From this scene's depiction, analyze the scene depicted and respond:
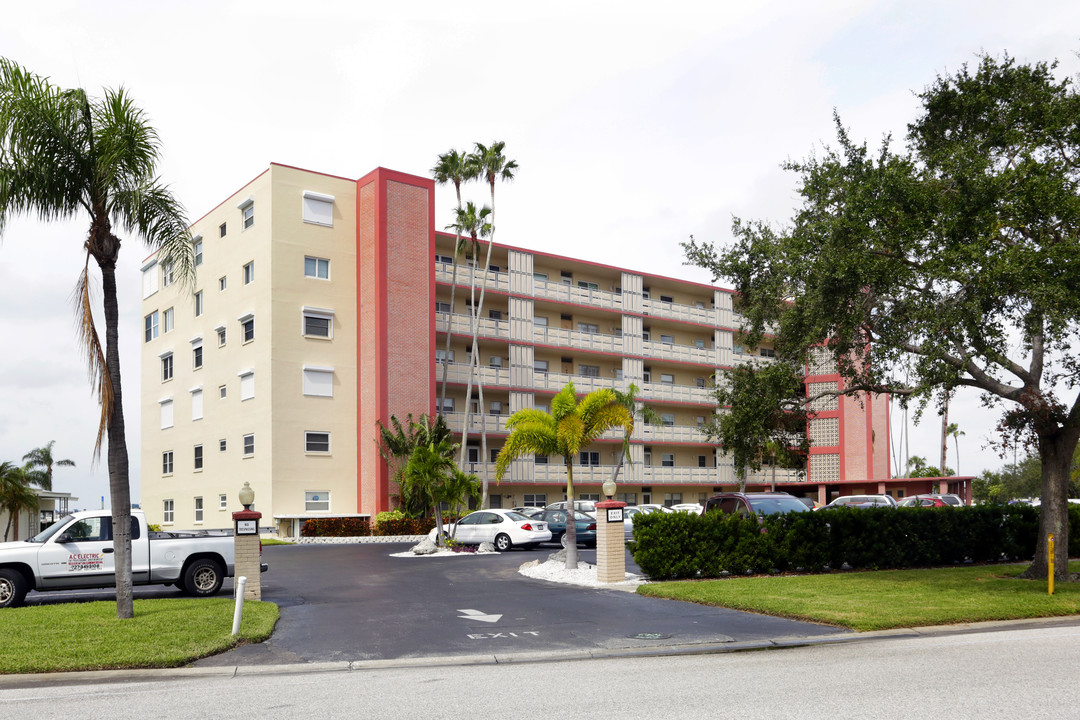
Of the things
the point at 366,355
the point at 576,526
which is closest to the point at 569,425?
the point at 576,526

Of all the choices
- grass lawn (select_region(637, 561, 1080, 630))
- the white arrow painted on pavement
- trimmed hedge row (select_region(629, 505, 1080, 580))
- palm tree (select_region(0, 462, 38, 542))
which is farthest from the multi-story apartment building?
the white arrow painted on pavement

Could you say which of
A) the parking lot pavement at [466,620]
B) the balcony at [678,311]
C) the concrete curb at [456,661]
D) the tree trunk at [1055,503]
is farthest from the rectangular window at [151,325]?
the tree trunk at [1055,503]

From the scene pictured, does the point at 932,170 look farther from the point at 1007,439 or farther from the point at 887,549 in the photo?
the point at 887,549

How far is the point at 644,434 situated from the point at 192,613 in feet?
138

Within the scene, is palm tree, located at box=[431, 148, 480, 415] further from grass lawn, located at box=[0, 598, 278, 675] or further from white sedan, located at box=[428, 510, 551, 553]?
grass lawn, located at box=[0, 598, 278, 675]

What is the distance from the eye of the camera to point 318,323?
42.4 metres

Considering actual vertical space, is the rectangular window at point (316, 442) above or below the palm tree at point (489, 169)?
below

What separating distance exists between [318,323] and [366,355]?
8.85 feet

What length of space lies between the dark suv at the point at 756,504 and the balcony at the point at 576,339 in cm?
2724

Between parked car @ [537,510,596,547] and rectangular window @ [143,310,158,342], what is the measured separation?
31.7 metres

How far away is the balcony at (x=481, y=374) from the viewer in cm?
4641

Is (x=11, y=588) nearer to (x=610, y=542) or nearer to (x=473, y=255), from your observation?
(x=610, y=542)

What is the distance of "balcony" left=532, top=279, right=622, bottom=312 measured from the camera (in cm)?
5106

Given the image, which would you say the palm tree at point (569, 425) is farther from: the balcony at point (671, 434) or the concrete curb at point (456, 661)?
the balcony at point (671, 434)
